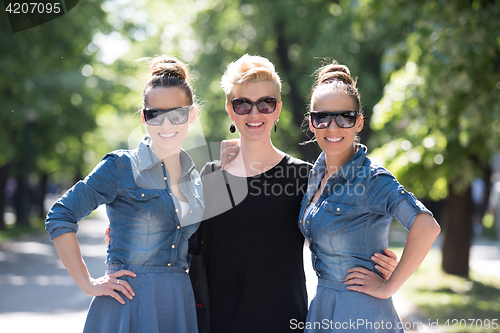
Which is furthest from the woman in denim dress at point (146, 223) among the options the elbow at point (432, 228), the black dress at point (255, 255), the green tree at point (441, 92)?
the green tree at point (441, 92)

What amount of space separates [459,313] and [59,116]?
1631 centimetres

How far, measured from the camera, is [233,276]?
11.0 ft

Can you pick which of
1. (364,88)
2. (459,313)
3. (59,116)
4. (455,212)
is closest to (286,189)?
(459,313)

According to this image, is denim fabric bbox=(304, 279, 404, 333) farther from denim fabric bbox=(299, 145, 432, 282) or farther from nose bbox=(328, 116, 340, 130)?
nose bbox=(328, 116, 340, 130)

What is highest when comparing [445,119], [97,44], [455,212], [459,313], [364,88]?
[97,44]

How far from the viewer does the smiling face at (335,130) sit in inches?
123

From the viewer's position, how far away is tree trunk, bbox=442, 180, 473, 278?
1255 cm

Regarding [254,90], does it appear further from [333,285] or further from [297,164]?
[333,285]

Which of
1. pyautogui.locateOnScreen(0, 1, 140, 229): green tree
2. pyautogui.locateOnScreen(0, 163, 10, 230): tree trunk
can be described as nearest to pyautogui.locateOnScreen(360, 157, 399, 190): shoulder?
pyautogui.locateOnScreen(0, 1, 140, 229): green tree

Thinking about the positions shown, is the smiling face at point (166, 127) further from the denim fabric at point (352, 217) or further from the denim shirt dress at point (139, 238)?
the denim fabric at point (352, 217)

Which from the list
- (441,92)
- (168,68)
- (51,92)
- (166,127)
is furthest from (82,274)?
(51,92)

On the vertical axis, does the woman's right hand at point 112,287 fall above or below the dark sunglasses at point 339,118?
below

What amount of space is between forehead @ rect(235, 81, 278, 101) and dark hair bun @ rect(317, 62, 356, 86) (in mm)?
358

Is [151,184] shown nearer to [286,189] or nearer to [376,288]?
[286,189]
